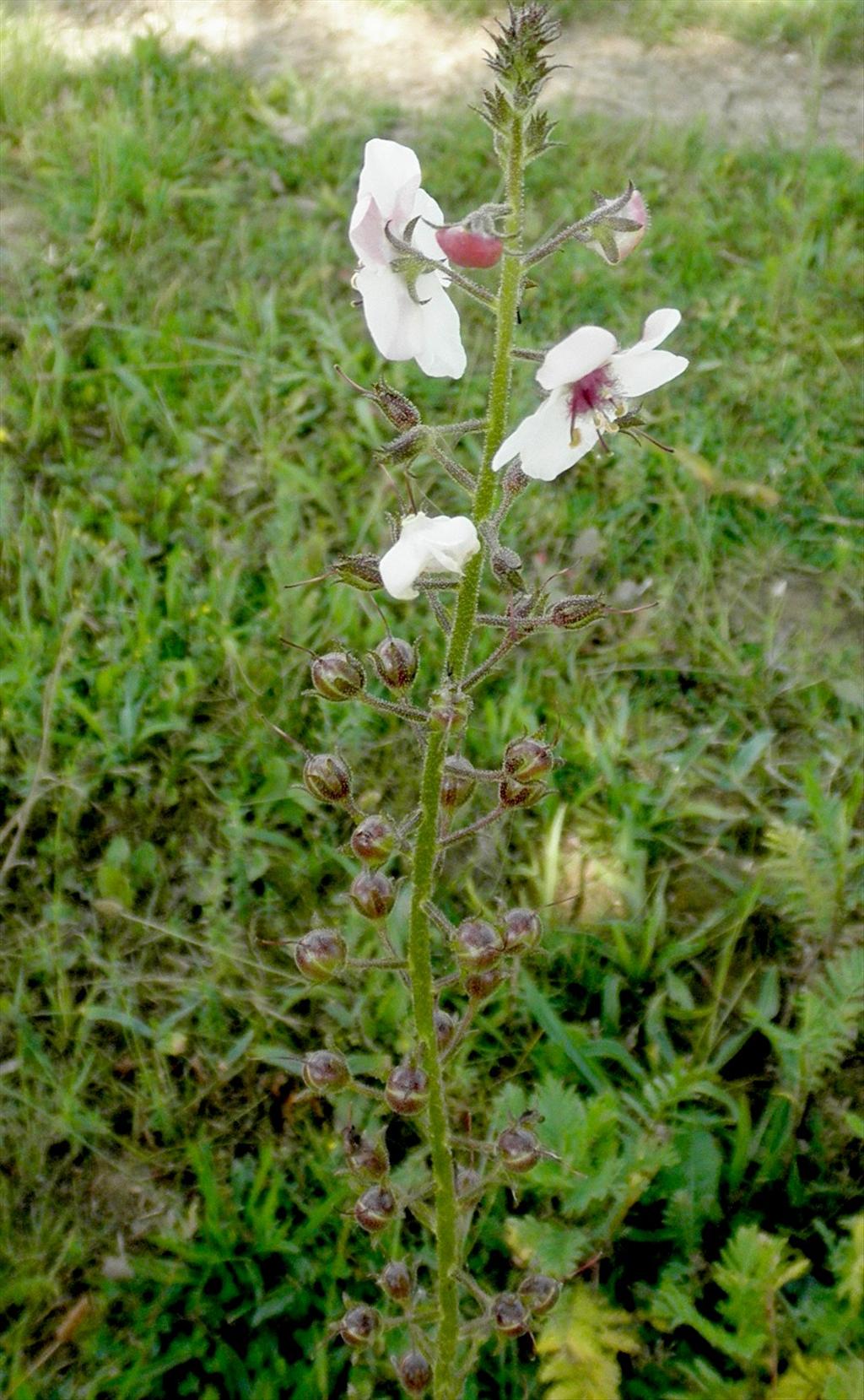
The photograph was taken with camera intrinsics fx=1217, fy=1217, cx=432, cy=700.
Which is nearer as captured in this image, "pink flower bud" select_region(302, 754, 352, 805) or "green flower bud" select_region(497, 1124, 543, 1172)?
"pink flower bud" select_region(302, 754, 352, 805)

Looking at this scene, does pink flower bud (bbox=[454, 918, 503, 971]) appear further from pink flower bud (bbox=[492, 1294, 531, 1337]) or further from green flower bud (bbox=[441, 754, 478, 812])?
pink flower bud (bbox=[492, 1294, 531, 1337])

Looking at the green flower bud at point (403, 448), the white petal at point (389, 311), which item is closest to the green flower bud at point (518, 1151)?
the green flower bud at point (403, 448)

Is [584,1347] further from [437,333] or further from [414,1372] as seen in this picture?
[437,333]

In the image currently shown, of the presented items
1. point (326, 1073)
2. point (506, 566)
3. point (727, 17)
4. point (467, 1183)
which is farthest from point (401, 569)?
point (727, 17)

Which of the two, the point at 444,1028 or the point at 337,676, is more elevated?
the point at 337,676

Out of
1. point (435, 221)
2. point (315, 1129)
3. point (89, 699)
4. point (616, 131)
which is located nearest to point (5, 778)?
point (89, 699)

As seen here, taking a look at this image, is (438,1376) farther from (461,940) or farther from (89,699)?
(89,699)

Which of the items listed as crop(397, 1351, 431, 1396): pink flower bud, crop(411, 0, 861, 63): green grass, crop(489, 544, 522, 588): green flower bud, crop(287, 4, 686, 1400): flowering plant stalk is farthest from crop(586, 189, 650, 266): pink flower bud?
crop(411, 0, 861, 63): green grass
